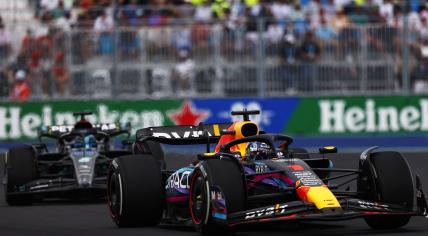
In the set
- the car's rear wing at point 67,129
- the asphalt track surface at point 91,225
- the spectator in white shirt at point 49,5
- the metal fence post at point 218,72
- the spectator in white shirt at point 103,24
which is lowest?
the asphalt track surface at point 91,225

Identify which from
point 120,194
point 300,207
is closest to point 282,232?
point 300,207

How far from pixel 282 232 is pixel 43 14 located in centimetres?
1639

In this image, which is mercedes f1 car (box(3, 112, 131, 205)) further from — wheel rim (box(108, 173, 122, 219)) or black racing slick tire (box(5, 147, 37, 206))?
wheel rim (box(108, 173, 122, 219))

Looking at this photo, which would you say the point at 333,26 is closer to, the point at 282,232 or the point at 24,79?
the point at 24,79

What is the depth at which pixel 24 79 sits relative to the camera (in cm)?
2567

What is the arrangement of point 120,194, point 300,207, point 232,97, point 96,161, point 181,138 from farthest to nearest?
Answer: point 232,97, point 96,161, point 181,138, point 120,194, point 300,207

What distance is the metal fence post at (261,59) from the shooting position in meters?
25.8

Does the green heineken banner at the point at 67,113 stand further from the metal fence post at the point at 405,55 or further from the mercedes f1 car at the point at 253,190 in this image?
the mercedes f1 car at the point at 253,190

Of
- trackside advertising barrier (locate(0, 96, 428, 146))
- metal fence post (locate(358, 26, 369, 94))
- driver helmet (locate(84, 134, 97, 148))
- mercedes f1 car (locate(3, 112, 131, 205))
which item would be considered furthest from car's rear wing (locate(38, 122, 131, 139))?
metal fence post (locate(358, 26, 369, 94))

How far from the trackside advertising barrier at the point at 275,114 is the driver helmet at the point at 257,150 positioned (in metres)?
13.9

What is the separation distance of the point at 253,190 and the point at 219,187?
0.91 m

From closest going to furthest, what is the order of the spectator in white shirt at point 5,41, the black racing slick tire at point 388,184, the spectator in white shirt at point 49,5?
the black racing slick tire at point 388,184 < the spectator in white shirt at point 5,41 < the spectator in white shirt at point 49,5

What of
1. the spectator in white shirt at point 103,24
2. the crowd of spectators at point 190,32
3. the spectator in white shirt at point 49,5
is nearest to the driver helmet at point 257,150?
the crowd of spectators at point 190,32

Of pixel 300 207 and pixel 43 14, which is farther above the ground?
pixel 43 14
